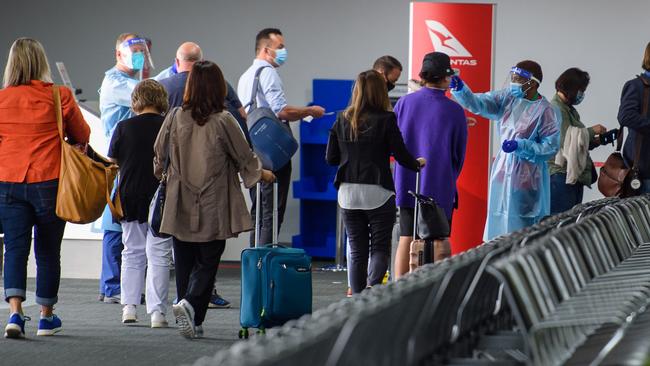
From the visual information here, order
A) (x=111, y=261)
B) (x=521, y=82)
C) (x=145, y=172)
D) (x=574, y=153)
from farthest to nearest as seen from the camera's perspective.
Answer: (x=574, y=153)
(x=111, y=261)
(x=521, y=82)
(x=145, y=172)

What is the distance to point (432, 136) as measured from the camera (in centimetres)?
676

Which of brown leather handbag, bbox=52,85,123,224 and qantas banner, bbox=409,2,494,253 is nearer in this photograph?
brown leather handbag, bbox=52,85,123,224

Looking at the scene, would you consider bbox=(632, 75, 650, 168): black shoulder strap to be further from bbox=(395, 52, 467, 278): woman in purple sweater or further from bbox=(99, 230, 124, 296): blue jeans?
bbox=(99, 230, 124, 296): blue jeans

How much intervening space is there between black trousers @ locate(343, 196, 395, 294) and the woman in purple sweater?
0.29m

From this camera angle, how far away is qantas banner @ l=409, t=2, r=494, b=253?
783 centimetres

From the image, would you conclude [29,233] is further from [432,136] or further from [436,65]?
[436,65]

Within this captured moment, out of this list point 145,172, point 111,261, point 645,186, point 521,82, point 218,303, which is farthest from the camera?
point 111,261

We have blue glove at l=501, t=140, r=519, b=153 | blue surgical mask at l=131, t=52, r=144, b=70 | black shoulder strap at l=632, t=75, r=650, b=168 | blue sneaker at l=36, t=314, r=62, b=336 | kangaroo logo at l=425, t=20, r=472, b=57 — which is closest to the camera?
blue sneaker at l=36, t=314, r=62, b=336

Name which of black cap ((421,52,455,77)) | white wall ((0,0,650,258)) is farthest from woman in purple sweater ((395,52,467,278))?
white wall ((0,0,650,258))

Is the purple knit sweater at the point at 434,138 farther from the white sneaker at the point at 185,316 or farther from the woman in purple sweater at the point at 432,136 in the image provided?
the white sneaker at the point at 185,316

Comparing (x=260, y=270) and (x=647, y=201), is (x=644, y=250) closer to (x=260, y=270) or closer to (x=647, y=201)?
(x=647, y=201)

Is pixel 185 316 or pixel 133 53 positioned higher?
pixel 133 53

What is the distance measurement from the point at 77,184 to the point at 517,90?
2.55 metres

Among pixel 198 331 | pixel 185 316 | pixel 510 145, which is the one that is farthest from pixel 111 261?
pixel 510 145
